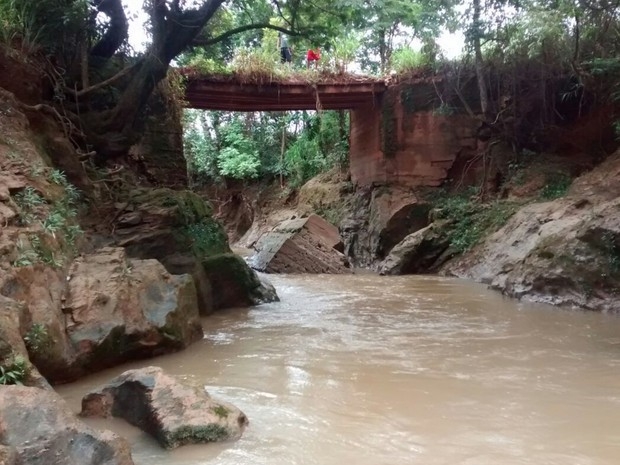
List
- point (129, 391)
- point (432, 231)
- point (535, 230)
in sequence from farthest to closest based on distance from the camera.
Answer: point (432, 231), point (535, 230), point (129, 391)

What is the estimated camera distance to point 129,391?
3.07 meters

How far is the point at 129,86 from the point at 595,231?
6537 millimetres

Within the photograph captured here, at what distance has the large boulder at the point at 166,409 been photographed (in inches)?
108

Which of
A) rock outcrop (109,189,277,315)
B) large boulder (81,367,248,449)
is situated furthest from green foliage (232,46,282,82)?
large boulder (81,367,248,449)

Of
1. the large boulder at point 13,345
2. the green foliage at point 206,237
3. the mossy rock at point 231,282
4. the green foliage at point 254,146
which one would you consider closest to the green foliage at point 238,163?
the green foliage at point 254,146

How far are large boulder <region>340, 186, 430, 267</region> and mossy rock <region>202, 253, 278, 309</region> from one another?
6.49 meters

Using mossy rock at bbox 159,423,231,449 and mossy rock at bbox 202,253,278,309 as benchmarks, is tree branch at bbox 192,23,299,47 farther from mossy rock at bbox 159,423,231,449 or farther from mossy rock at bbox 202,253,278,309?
mossy rock at bbox 159,423,231,449

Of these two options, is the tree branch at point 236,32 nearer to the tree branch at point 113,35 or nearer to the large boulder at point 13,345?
the tree branch at point 113,35

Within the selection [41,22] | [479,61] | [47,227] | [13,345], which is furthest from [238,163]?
[13,345]

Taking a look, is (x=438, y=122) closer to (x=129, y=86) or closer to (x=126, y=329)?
(x=129, y=86)

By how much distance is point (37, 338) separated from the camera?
3666mm

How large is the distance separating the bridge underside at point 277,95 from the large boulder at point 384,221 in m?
2.34

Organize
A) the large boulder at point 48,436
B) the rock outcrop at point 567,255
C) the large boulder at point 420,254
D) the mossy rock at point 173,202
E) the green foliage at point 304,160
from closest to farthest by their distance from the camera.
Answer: the large boulder at point 48,436 → the rock outcrop at point 567,255 → the mossy rock at point 173,202 → the large boulder at point 420,254 → the green foliage at point 304,160

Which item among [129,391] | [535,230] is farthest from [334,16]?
[129,391]
